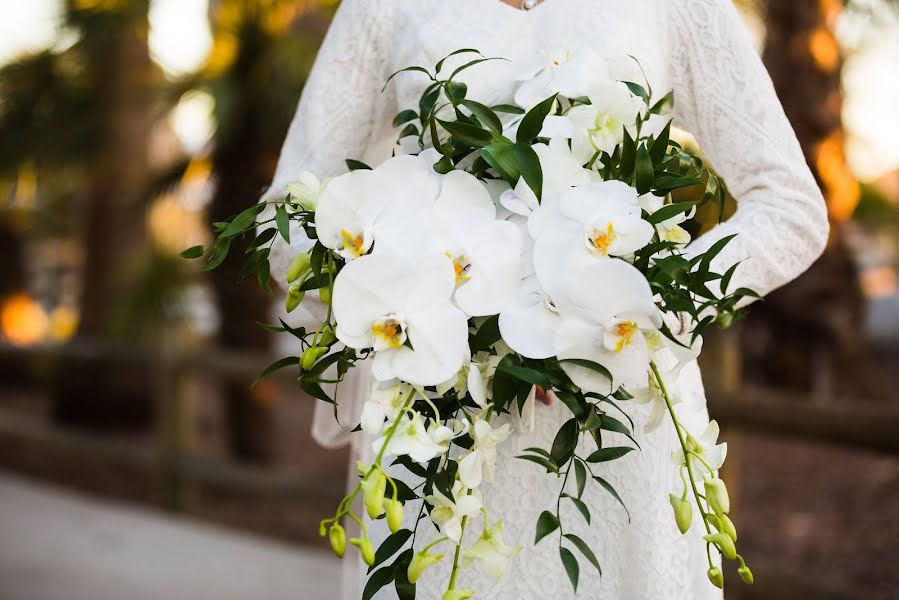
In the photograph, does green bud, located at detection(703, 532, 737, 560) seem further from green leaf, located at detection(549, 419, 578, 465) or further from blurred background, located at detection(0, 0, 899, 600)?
blurred background, located at detection(0, 0, 899, 600)

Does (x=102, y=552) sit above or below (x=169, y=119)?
below

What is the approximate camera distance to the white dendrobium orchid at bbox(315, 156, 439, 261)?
3.45ft

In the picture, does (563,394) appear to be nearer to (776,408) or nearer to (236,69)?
(776,408)

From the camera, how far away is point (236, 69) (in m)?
5.58

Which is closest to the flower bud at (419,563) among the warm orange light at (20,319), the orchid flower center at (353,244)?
the orchid flower center at (353,244)

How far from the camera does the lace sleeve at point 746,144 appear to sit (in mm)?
1440

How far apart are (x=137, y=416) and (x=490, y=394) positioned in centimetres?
739

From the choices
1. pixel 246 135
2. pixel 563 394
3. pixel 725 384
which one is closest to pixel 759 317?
pixel 725 384

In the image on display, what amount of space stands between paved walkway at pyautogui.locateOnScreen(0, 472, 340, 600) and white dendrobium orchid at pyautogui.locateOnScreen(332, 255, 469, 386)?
10.1 feet

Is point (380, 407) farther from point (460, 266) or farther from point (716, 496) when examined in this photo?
point (716, 496)

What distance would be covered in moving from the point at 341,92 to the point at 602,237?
0.77 meters

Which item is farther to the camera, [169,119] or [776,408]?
[169,119]

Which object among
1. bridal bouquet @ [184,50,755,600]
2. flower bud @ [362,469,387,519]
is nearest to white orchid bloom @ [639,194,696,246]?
bridal bouquet @ [184,50,755,600]

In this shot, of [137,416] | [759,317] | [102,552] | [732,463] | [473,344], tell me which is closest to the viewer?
[473,344]
